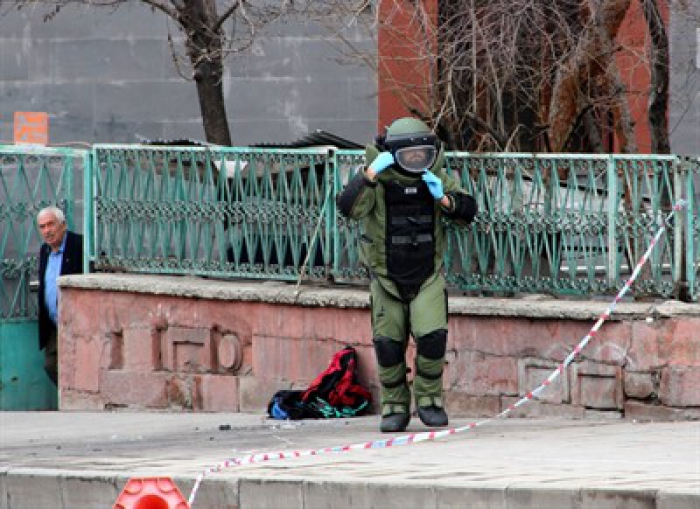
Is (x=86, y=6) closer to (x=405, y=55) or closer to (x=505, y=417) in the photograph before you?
(x=405, y=55)

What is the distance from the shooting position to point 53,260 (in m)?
14.3

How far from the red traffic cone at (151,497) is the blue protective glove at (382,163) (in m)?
3.64

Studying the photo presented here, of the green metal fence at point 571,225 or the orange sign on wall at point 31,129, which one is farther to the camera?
the orange sign on wall at point 31,129

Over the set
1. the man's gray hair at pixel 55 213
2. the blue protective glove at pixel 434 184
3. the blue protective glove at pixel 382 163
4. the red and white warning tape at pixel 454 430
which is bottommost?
Answer: the red and white warning tape at pixel 454 430

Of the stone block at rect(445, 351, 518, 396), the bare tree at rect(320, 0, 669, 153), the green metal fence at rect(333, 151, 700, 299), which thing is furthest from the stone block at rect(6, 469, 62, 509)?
the bare tree at rect(320, 0, 669, 153)

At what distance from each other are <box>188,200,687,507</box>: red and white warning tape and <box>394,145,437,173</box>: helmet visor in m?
1.37

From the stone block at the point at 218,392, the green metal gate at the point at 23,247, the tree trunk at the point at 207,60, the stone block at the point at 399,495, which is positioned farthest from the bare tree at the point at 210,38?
the stone block at the point at 399,495

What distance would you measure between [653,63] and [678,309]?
2289mm

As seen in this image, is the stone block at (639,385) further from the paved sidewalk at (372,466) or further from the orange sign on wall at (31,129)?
the orange sign on wall at (31,129)

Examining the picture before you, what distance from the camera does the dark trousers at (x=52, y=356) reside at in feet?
47.7

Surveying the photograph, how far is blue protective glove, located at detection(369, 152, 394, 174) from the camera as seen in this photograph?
10508 mm

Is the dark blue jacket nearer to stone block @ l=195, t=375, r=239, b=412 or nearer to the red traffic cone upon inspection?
stone block @ l=195, t=375, r=239, b=412

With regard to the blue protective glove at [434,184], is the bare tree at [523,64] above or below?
above

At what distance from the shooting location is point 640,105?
16.0 metres
